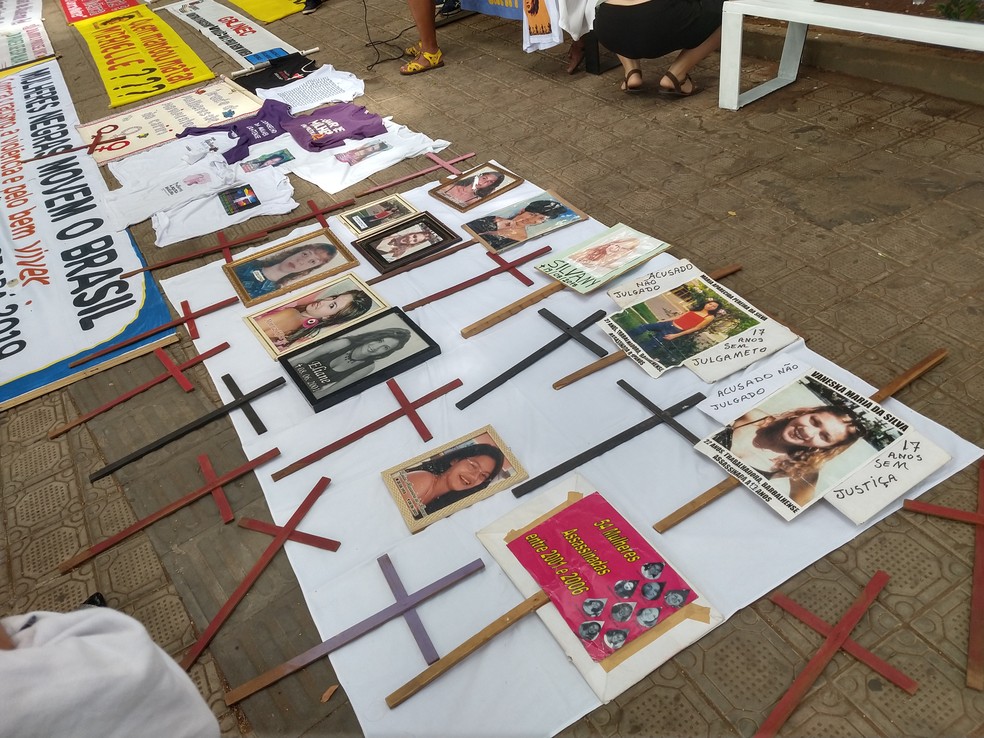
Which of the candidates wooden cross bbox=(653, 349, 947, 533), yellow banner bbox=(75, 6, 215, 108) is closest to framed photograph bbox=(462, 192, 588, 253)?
wooden cross bbox=(653, 349, 947, 533)

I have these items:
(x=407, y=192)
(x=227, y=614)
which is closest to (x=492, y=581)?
(x=227, y=614)

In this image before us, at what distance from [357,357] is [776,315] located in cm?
136

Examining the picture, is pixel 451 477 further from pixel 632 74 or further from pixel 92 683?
pixel 632 74

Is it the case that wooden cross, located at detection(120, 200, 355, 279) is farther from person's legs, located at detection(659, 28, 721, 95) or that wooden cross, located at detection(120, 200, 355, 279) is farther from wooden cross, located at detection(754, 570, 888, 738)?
wooden cross, located at detection(754, 570, 888, 738)

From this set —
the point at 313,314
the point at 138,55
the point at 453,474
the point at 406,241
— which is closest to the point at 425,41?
the point at 406,241

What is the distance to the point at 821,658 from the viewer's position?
1391mm

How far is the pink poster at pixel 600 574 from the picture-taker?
4.91ft

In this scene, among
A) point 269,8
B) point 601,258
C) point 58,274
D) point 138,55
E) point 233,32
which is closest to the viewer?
point 601,258

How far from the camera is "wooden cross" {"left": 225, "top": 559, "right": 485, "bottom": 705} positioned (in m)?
1.50

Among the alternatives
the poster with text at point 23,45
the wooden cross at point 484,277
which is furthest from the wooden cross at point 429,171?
the poster with text at point 23,45

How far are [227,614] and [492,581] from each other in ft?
2.10

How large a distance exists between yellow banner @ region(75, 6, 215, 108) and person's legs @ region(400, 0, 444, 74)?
4.98 feet

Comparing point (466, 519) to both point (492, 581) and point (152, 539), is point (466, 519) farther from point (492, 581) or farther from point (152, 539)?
point (152, 539)

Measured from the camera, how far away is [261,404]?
2193mm
